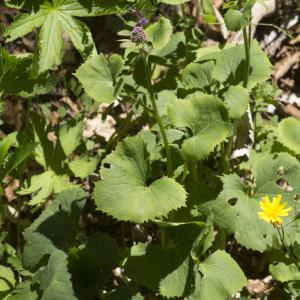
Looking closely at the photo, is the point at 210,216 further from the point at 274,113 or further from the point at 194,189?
the point at 274,113

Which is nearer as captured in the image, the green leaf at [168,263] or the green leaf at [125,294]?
the green leaf at [168,263]

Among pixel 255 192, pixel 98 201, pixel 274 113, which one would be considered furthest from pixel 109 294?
pixel 274 113

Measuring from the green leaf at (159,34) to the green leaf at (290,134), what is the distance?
918 millimetres

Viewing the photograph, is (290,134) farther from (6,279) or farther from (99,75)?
(6,279)

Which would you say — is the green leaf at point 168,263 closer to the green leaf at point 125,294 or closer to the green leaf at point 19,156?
the green leaf at point 125,294

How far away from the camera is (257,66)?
258 centimetres

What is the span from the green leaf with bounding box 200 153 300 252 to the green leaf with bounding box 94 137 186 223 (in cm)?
33

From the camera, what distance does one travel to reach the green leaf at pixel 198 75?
2.57 m

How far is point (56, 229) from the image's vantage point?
8.52ft

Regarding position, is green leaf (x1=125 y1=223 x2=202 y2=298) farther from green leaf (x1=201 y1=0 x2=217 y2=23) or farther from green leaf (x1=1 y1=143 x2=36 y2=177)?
green leaf (x1=201 y1=0 x2=217 y2=23)

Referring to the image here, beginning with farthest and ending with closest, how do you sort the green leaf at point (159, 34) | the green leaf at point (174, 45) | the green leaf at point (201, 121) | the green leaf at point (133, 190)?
1. the green leaf at point (174, 45)
2. the green leaf at point (159, 34)
3. the green leaf at point (201, 121)
4. the green leaf at point (133, 190)

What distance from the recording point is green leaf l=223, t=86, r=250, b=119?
7.68 feet

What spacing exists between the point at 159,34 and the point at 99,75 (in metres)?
0.36

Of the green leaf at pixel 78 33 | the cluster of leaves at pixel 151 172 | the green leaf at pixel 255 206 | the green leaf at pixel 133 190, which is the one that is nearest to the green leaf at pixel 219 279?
the cluster of leaves at pixel 151 172
